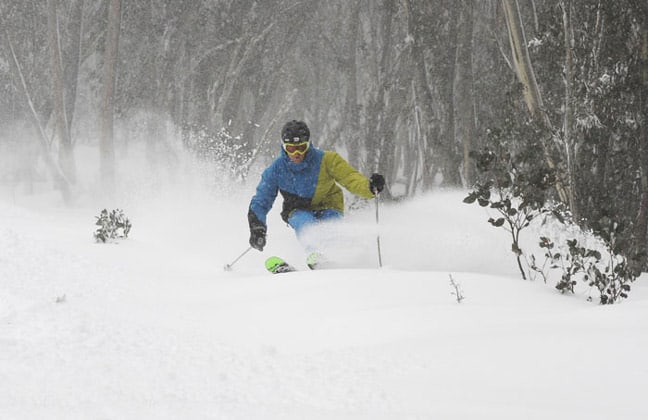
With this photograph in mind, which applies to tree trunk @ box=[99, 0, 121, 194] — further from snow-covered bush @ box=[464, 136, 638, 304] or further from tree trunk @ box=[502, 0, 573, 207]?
snow-covered bush @ box=[464, 136, 638, 304]

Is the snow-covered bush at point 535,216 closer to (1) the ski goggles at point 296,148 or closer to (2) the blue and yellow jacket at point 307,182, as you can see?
(2) the blue and yellow jacket at point 307,182

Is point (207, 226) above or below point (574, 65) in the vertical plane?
below

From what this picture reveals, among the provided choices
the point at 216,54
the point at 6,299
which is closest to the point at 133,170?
the point at 216,54

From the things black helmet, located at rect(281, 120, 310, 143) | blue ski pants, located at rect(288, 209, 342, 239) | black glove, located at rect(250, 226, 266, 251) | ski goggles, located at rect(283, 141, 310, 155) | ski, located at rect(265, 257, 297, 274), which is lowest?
ski, located at rect(265, 257, 297, 274)

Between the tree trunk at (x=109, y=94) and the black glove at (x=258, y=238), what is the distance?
10142mm

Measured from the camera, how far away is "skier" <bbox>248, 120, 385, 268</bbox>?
22.2ft

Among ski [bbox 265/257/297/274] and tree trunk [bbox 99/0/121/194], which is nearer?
ski [bbox 265/257/297/274]

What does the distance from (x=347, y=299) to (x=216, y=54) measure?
1404 cm

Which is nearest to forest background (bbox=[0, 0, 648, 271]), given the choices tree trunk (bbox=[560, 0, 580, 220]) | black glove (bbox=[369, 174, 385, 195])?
tree trunk (bbox=[560, 0, 580, 220])

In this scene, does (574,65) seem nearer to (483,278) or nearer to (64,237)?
(483,278)

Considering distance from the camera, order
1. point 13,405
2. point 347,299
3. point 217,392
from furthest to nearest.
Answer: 1. point 347,299
2. point 217,392
3. point 13,405

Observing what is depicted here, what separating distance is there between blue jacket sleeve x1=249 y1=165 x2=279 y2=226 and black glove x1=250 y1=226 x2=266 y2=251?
0.18 metres

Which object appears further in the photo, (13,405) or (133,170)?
(133,170)

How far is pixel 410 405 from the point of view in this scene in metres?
2.57
